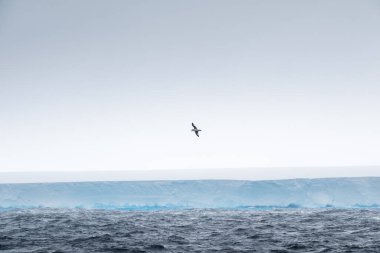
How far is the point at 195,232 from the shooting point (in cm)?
2311

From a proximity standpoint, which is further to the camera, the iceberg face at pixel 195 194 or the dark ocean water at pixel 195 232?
the iceberg face at pixel 195 194

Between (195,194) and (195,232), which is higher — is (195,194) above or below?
above

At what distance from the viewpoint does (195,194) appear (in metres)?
38.7

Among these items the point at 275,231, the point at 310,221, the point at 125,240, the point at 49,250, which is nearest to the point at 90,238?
the point at 125,240

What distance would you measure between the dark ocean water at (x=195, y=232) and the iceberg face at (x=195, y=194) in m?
3.87

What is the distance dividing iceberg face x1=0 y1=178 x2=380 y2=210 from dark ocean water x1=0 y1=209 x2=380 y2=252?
3.87 metres

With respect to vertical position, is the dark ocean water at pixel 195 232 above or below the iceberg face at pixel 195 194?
below

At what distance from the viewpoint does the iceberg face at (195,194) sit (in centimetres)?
3697

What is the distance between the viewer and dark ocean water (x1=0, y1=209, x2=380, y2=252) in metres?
18.2

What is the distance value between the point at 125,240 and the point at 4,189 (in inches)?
830

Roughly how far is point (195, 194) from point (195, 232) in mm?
15583

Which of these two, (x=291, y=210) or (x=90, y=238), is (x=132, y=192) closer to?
(x=291, y=210)

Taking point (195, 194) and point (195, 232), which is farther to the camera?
point (195, 194)

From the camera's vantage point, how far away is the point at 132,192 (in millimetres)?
39219
